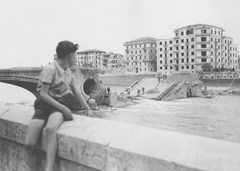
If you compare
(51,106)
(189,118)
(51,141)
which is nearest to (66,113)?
(51,106)

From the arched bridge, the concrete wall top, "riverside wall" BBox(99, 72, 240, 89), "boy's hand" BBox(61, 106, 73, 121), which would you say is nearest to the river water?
the arched bridge

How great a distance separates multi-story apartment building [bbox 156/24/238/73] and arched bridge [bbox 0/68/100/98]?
37257mm

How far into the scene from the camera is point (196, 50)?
69.8m

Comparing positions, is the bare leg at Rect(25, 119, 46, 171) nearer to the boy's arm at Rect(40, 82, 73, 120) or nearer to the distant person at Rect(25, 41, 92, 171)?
the distant person at Rect(25, 41, 92, 171)

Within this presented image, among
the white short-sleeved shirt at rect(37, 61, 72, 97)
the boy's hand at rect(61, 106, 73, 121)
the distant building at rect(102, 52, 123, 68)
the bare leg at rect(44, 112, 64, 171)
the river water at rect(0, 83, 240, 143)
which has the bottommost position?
the river water at rect(0, 83, 240, 143)

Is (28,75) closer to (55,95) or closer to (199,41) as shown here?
(55,95)

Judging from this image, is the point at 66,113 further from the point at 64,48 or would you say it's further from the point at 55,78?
the point at 64,48

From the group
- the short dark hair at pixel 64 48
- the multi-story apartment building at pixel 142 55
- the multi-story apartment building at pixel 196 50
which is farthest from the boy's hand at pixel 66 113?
the multi-story apartment building at pixel 142 55

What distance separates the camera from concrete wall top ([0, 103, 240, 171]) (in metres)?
1.81

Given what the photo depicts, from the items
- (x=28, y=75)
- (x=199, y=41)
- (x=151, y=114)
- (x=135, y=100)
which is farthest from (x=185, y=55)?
(x=28, y=75)

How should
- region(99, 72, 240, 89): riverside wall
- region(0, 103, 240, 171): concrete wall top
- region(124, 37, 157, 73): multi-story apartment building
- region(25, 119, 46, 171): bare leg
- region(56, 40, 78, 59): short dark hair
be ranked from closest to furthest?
region(0, 103, 240, 171): concrete wall top → region(25, 119, 46, 171): bare leg → region(56, 40, 78, 59): short dark hair → region(99, 72, 240, 89): riverside wall → region(124, 37, 157, 73): multi-story apartment building

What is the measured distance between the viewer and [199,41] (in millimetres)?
69438

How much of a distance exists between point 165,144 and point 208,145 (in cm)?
33

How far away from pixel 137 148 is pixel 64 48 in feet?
5.17
